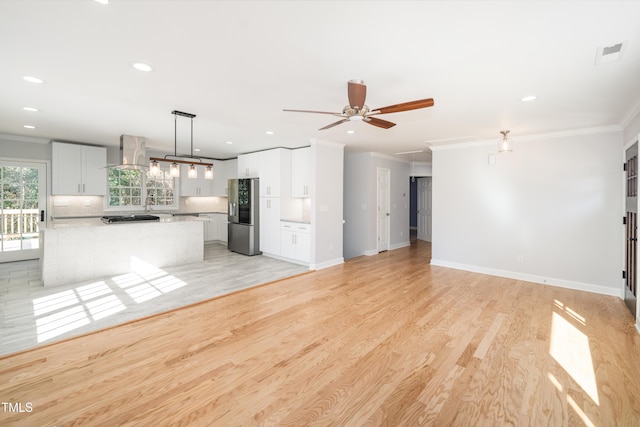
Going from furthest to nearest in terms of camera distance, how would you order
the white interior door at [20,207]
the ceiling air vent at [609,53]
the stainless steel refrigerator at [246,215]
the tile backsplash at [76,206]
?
the stainless steel refrigerator at [246,215] → the tile backsplash at [76,206] → the white interior door at [20,207] → the ceiling air vent at [609,53]

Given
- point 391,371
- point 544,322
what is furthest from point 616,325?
point 391,371

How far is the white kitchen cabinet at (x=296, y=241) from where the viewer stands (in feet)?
19.2

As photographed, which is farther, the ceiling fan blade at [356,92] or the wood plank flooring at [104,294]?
the wood plank flooring at [104,294]

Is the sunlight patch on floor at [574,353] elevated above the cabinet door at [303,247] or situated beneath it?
situated beneath

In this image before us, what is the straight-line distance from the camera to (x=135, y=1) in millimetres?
1680

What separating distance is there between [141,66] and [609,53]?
382 centimetres

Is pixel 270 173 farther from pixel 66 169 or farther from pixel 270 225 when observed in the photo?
pixel 66 169

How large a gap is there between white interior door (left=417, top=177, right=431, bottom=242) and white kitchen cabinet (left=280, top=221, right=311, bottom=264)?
5.23m

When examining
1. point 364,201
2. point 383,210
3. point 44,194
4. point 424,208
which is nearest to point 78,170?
point 44,194

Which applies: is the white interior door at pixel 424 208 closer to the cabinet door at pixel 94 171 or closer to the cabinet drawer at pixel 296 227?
the cabinet drawer at pixel 296 227

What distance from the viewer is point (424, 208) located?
A: 9.74 m

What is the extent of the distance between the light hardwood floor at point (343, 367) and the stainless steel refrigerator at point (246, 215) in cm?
306

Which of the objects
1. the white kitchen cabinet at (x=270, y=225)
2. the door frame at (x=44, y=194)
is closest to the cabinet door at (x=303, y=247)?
the white kitchen cabinet at (x=270, y=225)

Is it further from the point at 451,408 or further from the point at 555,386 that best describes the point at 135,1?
the point at 555,386
